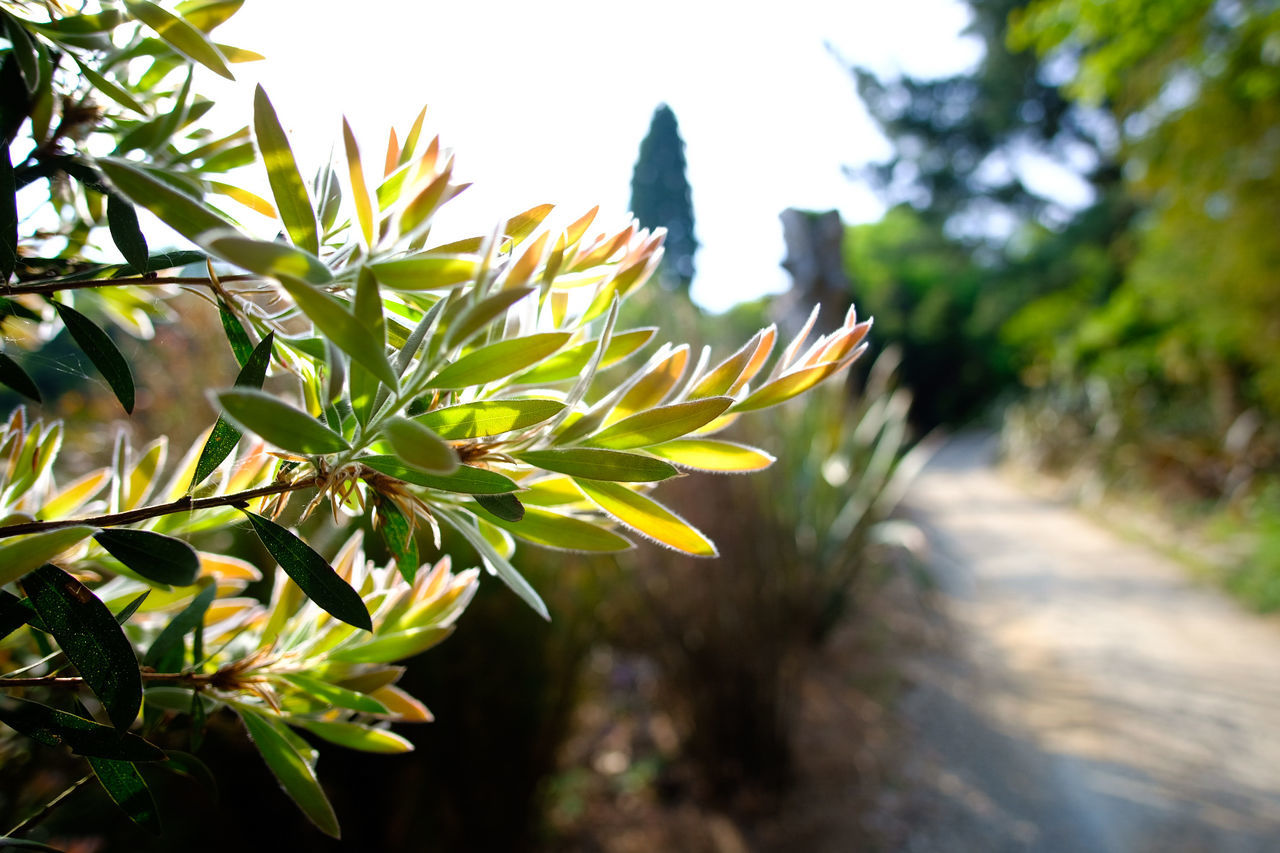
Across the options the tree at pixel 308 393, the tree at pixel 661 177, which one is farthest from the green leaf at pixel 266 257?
the tree at pixel 661 177

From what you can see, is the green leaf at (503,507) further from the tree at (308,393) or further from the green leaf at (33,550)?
the green leaf at (33,550)

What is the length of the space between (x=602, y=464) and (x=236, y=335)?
216 millimetres

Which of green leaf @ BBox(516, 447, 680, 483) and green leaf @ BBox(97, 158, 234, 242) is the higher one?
green leaf @ BBox(97, 158, 234, 242)

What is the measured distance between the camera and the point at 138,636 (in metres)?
0.55

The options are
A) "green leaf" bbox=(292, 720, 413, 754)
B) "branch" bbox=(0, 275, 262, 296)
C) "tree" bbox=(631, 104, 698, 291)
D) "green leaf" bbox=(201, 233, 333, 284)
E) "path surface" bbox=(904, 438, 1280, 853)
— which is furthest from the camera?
"path surface" bbox=(904, 438, 1280, 853)

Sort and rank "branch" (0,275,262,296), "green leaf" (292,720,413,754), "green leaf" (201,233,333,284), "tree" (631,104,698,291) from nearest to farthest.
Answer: "green leaf" (201,233,333,284), "branch" (0,275,262,296), "green leaf" (292,720,413,754), "tree" (631,104,698,291)

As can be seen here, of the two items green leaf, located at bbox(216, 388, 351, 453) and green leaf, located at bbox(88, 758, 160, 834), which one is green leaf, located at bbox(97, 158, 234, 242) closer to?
green leaf, located at bbox(216, 388, 351, 453)

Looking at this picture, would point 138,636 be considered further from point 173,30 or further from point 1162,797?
point 1162,797

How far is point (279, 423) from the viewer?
11.5 inches

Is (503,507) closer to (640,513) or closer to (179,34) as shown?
(640,513)

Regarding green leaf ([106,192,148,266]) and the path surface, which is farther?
the path surface

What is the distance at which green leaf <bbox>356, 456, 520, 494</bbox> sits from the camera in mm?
331

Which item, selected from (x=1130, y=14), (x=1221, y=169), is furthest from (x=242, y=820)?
(x=1221, y=169)

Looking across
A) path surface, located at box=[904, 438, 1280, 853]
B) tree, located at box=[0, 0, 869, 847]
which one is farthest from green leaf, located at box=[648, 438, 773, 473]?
path surface, located at box=[904, 438, 1280, 853]
